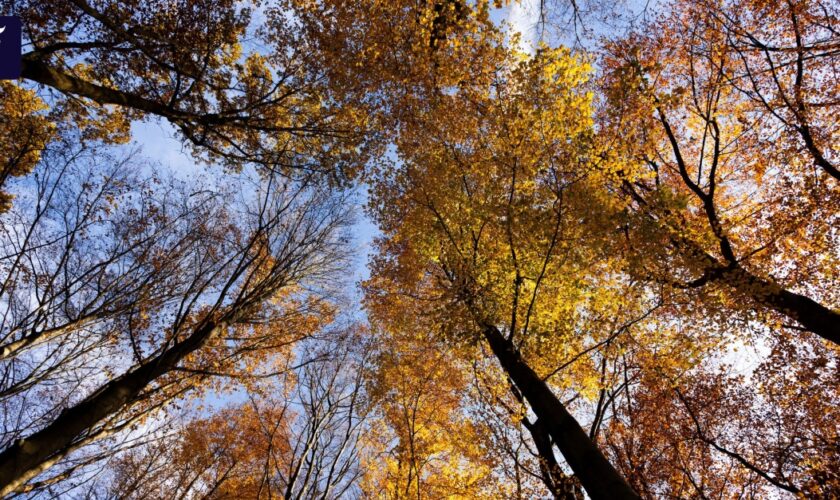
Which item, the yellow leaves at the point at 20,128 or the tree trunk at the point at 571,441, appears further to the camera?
the yellow leaves at the point at 20,128

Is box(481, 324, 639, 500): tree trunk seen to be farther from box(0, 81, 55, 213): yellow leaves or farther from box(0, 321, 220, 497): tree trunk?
box(0, 81, 55, 213): yellow leaves

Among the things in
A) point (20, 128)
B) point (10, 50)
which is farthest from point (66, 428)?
point (20, 128)

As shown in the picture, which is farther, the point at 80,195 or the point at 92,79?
the point at 92,79

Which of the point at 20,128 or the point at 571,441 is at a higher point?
the point at 20,128

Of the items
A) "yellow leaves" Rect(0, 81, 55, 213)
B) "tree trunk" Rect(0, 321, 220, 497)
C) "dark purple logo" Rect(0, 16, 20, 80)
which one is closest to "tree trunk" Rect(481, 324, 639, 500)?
"tree trunk" Rect(0, 321, 220, 497)

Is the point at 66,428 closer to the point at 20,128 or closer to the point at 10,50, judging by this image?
the point at 10,50

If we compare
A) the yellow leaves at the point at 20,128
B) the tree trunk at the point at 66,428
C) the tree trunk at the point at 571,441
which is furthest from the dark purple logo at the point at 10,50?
the tree trunk at the point at 571,441

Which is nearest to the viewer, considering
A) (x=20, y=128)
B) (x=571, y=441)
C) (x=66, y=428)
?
(x=66, y=428)

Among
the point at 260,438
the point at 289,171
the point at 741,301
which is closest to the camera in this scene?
the point at 289,171

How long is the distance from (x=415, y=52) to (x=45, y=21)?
643cm

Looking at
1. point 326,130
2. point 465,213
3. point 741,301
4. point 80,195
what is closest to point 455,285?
point 465,213

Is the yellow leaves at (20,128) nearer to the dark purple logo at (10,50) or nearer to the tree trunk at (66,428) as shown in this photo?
the dark purple logo at (10,50)

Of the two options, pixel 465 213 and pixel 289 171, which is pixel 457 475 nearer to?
pixel 465 213

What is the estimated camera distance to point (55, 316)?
565 centimetres
